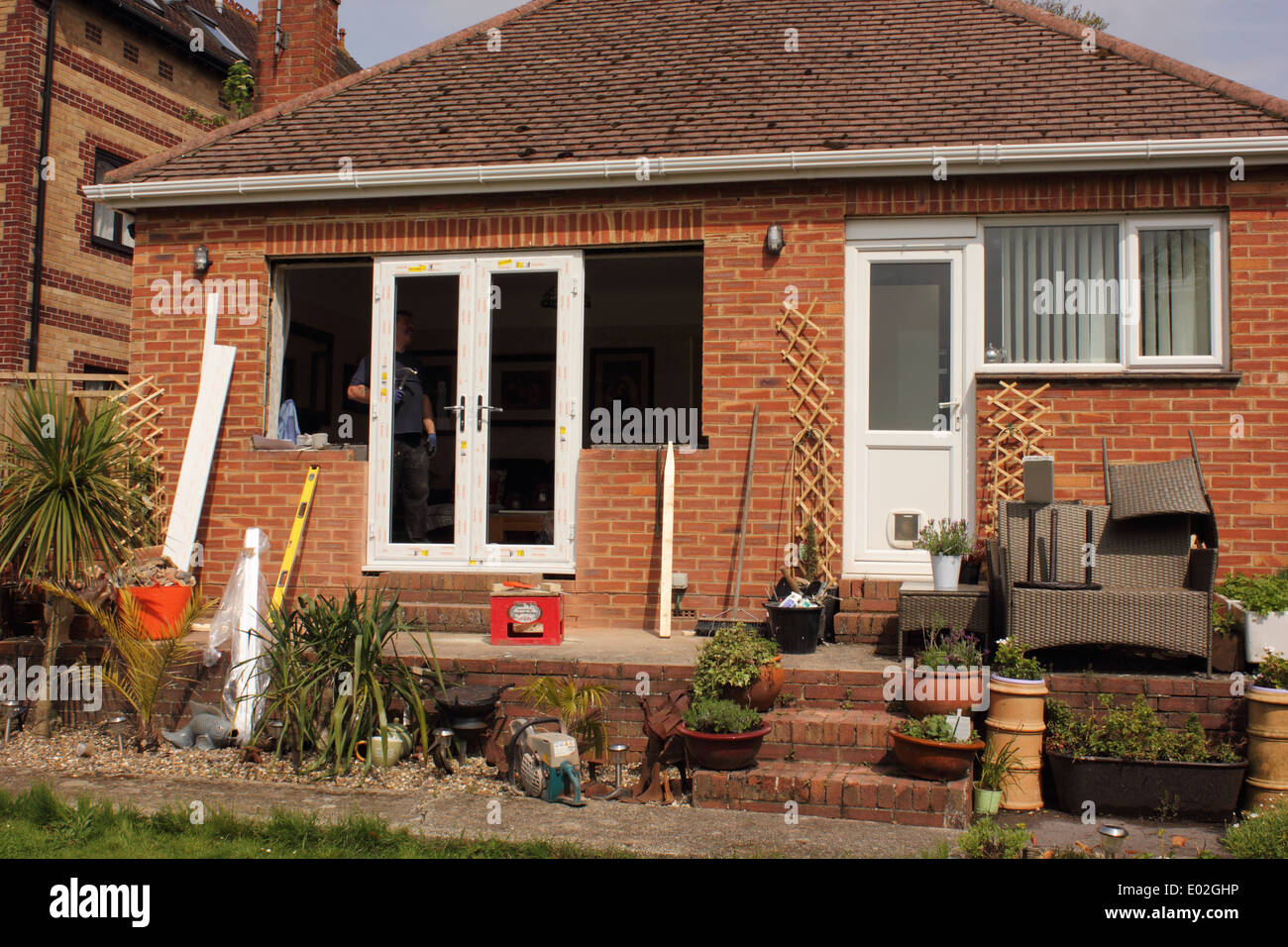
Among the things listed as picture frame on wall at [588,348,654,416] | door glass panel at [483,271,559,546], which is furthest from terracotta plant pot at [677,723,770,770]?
picture frame on wall at [588,348,654,416]

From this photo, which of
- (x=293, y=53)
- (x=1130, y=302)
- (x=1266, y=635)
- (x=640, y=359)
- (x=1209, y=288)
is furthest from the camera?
(x=640, y=359)

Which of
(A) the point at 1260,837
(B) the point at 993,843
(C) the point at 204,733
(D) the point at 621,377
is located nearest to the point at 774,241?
(B) the point at 993,843

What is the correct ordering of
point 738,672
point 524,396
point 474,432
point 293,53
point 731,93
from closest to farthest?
point 738,672 < point 474,432 < point 731,93 < point 293,53 < point 524,396

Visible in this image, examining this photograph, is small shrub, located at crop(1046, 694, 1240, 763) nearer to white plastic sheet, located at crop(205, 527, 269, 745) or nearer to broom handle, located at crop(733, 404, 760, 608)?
broom handle, located at crop(733, 404, 760, 608)

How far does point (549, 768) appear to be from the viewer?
566 centimetres

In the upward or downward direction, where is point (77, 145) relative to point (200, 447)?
upward

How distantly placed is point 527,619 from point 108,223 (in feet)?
41.4

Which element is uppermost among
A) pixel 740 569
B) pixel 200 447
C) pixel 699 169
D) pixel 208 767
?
pixel 699 169

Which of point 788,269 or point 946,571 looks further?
point 788,269

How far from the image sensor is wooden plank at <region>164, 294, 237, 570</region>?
330 inches

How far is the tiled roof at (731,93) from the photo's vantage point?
8023 millimetres

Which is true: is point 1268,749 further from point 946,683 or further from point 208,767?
point 208,767

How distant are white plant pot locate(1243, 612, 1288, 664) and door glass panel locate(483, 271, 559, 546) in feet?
20.6
